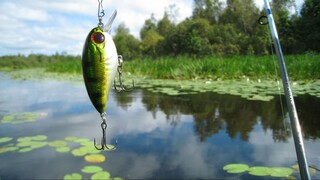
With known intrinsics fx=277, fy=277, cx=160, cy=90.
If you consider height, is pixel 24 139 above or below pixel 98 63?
below

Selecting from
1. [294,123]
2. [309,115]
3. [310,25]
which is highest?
[310,25]

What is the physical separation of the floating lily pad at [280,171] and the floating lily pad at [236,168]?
230mm

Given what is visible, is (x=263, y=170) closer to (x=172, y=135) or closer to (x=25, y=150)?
(x=172, y=135)

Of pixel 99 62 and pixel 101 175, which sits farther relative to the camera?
pixel 101 175

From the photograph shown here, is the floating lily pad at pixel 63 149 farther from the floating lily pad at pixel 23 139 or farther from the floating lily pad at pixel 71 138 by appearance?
the floating lily pad at pixel 23 139

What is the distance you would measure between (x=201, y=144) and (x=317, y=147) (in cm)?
136

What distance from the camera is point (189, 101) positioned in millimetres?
6230

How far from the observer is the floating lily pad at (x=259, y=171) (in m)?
2.60

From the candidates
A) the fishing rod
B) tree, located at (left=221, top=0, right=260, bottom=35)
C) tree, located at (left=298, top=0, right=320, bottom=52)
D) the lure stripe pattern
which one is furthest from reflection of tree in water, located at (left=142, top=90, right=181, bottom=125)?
tree, located at (left=221, top=0, right=260, bottom=35)

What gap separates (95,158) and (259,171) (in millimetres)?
1699

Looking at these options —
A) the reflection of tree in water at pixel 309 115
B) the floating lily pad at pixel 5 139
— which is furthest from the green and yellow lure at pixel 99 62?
the reflection of tree in water at pixel 309 115

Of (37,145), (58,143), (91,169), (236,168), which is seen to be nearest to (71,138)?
(58,143)

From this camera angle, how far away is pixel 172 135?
3.83m

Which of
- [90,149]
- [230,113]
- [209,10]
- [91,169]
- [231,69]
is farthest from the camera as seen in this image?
[209,10]
